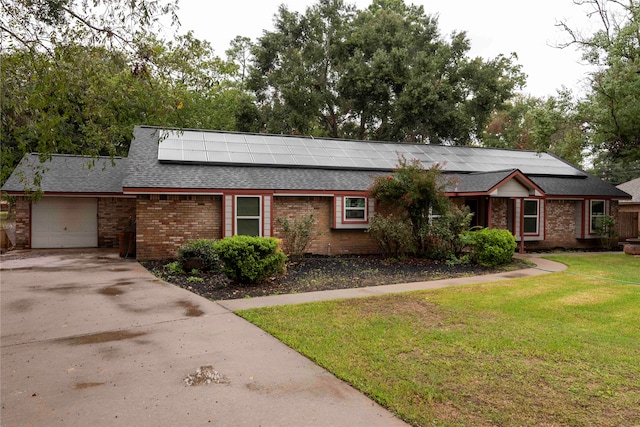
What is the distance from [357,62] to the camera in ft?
85.7

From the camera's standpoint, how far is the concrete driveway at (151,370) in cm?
359

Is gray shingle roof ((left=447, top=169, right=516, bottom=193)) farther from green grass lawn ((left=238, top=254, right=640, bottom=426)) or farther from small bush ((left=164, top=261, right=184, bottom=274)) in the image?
small bush ((left=164, top=261, right=184, bottom=274))

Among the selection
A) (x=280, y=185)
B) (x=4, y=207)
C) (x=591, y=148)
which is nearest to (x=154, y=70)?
(x=280, y=185)

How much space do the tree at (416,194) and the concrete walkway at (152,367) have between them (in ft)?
20.0

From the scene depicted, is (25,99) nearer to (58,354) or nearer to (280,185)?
(58,354)

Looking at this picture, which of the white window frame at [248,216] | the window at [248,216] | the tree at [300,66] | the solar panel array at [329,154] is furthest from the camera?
the tree at [300,66]

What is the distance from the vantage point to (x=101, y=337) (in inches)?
223

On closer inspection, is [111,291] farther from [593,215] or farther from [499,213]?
[593,215]

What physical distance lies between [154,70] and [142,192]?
22.6 feet

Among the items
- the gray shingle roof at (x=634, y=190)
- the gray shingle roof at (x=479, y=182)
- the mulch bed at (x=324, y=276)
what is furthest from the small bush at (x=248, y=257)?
the gray shingle roof at (x=634, y=190)

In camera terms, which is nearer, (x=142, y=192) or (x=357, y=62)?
(x=142, y=192)

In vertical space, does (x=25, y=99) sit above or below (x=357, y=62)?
below

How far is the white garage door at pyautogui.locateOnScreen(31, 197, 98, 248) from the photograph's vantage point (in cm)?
1622

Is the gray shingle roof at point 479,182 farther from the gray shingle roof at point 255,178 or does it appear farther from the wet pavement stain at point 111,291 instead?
the wet pavement stain at point 111,291
